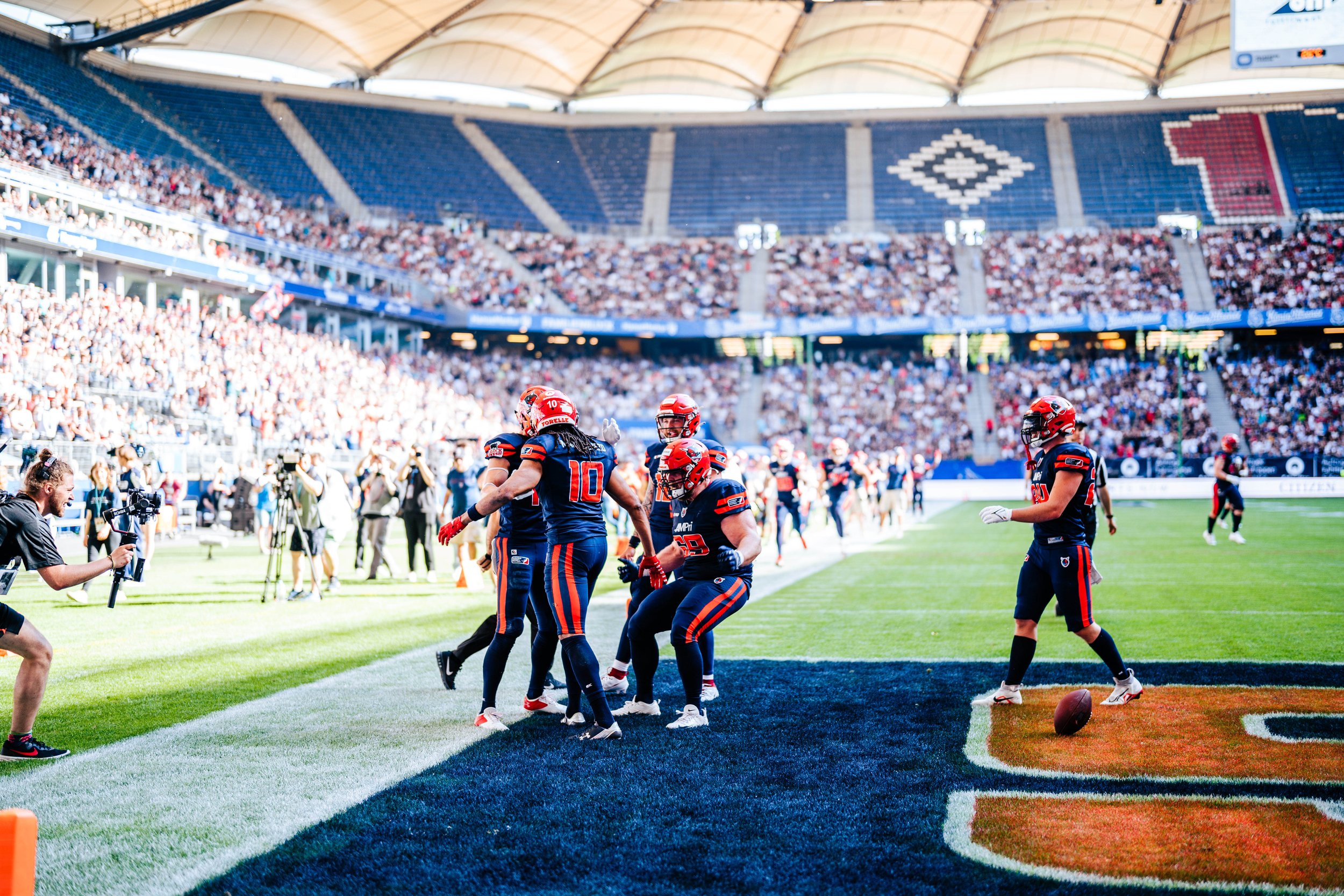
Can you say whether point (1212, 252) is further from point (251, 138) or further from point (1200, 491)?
point (251, 138)

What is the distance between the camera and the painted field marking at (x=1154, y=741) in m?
5.26

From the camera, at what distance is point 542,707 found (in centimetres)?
703

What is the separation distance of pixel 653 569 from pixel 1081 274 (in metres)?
44.9

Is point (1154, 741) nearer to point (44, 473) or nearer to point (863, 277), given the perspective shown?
point (44, 473)

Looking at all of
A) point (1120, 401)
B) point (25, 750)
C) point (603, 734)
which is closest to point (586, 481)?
point (603, 734)

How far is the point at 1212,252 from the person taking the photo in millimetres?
47500

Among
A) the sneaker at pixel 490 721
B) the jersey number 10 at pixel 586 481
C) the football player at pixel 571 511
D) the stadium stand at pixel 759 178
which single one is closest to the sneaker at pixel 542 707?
the sneaker at pixel 490 721

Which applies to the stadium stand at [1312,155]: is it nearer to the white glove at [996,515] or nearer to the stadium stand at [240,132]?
the stadium stand at [240,132]

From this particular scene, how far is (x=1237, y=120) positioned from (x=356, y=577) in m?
51.7

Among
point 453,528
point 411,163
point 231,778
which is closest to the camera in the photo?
point 231,778

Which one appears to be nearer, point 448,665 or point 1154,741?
point 1154,741

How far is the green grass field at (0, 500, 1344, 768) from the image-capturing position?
7996mm

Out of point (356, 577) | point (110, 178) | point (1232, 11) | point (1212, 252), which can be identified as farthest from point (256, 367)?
point (1212, 252)

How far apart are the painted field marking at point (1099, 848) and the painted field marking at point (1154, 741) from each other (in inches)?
11.3
